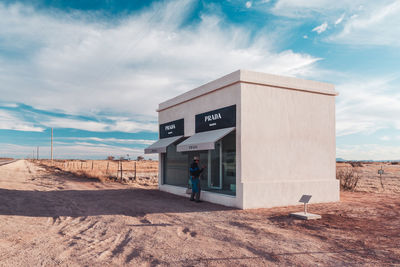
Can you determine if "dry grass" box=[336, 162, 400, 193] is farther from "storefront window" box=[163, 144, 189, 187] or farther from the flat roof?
"storefront window" box=[163, 144, 189, 187]

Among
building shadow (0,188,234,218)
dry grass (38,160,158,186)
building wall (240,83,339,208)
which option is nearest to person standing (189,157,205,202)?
building shadow (0,188,234,218)

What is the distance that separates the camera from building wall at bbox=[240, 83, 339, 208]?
11.3m

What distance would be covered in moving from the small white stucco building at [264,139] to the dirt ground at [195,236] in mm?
900

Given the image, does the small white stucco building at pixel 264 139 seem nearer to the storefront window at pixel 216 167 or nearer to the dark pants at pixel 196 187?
the storefront window at pixel 216 167

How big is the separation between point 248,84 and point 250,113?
3.43 ft

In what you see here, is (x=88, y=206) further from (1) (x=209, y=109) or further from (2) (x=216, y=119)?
(1) (x=209, y=109)

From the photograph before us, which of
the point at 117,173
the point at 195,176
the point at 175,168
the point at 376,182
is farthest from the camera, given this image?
the point at 117,173

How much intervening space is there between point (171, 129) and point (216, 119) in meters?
4.65

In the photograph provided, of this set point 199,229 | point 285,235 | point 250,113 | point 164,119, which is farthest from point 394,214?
point 164,119

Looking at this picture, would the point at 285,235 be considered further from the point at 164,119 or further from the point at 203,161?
the point at 164,119

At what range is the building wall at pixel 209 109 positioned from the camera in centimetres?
1130

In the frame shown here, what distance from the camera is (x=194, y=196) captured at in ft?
44.4

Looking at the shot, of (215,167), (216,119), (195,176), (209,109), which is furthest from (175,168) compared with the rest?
(216,119)

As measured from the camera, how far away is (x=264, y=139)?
38.3 feet
